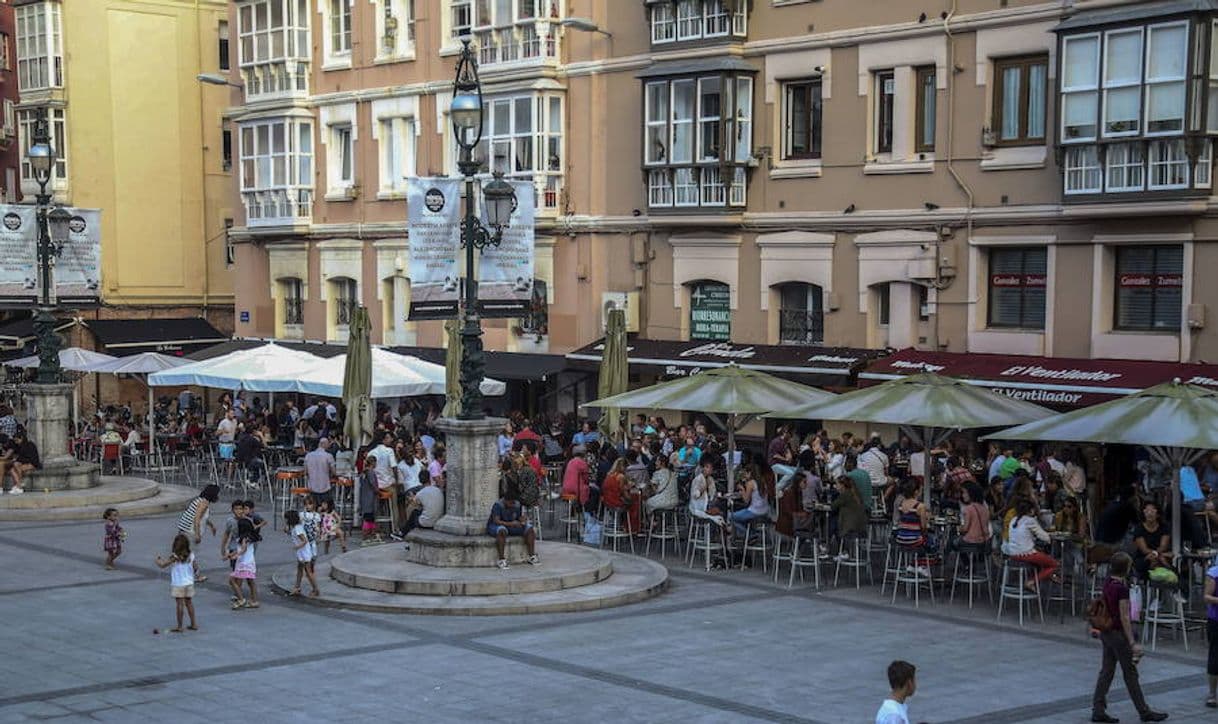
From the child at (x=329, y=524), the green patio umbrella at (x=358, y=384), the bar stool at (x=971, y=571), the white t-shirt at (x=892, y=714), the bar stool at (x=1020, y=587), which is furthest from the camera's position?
the green patio umbrella at (x=358, y=384)

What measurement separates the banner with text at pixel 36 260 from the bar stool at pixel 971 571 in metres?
17.6

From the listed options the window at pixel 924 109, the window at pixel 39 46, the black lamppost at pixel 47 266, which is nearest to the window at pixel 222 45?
the window at pixel 39 46

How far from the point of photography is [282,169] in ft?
149

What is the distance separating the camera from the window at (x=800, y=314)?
34.0m

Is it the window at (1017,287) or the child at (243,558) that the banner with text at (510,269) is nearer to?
the child at (243,558)

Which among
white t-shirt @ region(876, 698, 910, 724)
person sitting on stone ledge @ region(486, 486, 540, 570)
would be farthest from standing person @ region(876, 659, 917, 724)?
person sitting on stone ledge @ region(486, 486, 540, 570)

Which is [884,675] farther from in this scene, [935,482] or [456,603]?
[935,482]

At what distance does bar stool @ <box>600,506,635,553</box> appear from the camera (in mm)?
24906

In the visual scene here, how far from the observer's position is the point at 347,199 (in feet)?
144

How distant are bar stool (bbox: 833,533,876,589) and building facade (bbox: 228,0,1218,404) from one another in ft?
25.3

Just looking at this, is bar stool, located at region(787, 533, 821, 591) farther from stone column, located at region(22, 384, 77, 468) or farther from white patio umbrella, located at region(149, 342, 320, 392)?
stone column, located at region(22, 384, 77, 468)

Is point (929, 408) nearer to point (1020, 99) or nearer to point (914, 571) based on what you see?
point (914, 571)

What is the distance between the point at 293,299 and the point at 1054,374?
981 inches

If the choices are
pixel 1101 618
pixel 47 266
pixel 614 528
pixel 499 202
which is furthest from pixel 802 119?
pixel 1101 618
